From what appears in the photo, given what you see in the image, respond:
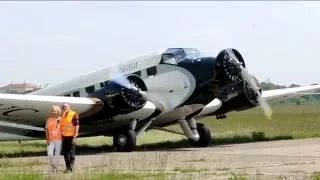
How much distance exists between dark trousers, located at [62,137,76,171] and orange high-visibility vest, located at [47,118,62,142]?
220mm

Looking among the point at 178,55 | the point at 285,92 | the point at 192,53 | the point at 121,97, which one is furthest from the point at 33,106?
the point at 285,92

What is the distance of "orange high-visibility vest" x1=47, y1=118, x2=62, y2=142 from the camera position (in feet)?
49.3

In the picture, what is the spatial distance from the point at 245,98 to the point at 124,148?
482cm

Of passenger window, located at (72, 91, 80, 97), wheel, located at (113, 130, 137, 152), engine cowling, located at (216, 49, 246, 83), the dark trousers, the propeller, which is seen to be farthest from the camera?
passenger window, located at (72, 91, 80, 97)

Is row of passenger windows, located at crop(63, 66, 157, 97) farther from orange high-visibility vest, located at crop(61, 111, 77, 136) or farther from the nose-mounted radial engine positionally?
orange high-visibility vest, located at crop(61, 111, 77, 136)

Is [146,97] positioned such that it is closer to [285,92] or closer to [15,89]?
[285,92]

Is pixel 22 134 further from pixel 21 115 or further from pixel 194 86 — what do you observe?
pixel 194 86

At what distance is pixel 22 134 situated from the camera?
2442cm

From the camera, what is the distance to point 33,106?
21.2 meters

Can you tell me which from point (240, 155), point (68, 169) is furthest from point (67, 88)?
point (68, 169)

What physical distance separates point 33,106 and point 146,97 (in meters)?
3.83

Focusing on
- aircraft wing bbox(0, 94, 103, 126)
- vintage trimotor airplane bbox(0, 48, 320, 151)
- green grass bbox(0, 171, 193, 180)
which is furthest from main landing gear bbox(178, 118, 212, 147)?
green grass bbox(0, 171, 193, 180)

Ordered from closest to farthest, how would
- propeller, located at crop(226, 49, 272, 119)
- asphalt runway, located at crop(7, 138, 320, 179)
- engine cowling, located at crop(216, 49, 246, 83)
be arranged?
asphalt runway, located at crop(7, 138, 320, 179) → engine cowling, located at crop(216, 49, 246, 83) → propeller, located at crop(226, 49, 272, 119)

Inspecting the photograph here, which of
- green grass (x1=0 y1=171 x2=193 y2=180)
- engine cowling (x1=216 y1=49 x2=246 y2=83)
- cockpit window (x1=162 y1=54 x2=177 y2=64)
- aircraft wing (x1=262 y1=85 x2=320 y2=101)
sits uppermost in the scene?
cockpit window (x1=162 y1=54 x2=177 y2=64)
